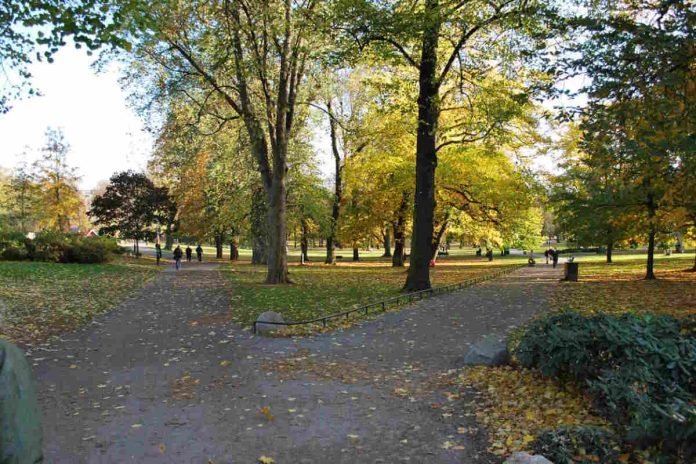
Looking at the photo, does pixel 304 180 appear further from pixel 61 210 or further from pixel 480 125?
pixel 61 210

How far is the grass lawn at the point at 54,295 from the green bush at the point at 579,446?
344 inches

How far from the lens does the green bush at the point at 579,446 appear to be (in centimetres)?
418

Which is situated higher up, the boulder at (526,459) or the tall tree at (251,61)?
the tall tree at (251,61)

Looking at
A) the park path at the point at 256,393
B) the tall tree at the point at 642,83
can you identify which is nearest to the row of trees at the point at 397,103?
the tall tree at the point at 642,83

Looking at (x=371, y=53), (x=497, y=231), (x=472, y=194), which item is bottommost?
(x=497, y=231)

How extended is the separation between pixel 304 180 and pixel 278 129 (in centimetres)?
1456

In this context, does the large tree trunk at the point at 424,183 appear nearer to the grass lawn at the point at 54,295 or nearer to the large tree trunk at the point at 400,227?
the grass lawn at the point at 54,295

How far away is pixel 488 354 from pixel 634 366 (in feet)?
9.25

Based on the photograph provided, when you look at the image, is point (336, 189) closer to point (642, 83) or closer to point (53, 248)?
point (53, 248)

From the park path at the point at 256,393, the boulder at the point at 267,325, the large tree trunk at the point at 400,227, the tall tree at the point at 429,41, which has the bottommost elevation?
the park path at the point at 256,393

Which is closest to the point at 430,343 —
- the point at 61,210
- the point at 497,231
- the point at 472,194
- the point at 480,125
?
the point at 480,125

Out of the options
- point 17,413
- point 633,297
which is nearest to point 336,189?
point 633,297

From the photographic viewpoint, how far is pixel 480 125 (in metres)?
16.9

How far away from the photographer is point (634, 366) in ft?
15.4
